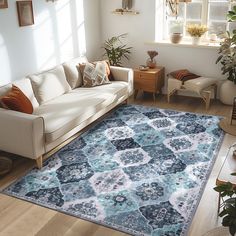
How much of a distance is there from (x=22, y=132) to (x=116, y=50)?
267 centimetres

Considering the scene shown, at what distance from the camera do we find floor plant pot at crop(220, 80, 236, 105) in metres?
4.99

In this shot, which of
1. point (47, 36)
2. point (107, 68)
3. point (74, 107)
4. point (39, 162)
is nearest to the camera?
point (39, 162)

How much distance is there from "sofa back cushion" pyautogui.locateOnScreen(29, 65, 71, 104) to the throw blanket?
1626 mm

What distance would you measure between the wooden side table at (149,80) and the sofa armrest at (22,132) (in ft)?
7.49

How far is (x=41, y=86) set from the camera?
415cm

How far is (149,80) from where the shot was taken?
5.23 m

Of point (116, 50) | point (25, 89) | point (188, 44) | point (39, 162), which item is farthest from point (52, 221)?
point (188, 44)

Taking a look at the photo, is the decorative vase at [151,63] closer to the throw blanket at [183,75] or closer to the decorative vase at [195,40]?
the throw blanket at [183,75]

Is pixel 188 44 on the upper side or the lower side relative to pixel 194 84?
upper

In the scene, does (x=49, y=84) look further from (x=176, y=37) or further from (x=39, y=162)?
(x=176, y=37)

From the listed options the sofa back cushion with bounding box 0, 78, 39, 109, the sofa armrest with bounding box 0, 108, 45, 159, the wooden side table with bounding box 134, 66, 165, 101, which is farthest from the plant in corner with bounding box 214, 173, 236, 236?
the wooden side table with bounding box 134, 66, 165, 101

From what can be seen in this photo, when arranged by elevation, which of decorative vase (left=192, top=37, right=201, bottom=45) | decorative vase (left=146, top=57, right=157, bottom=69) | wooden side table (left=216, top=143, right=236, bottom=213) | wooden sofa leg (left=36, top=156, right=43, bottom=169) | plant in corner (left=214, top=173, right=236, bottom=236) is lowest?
wooden sofa leg (left=36, top=156, right=43, bottom=169)

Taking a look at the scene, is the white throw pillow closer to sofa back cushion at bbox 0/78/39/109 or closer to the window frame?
sofa back cushion at bbox 0/78/39/109

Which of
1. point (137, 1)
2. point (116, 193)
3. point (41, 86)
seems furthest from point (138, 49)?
point (116, 193)
